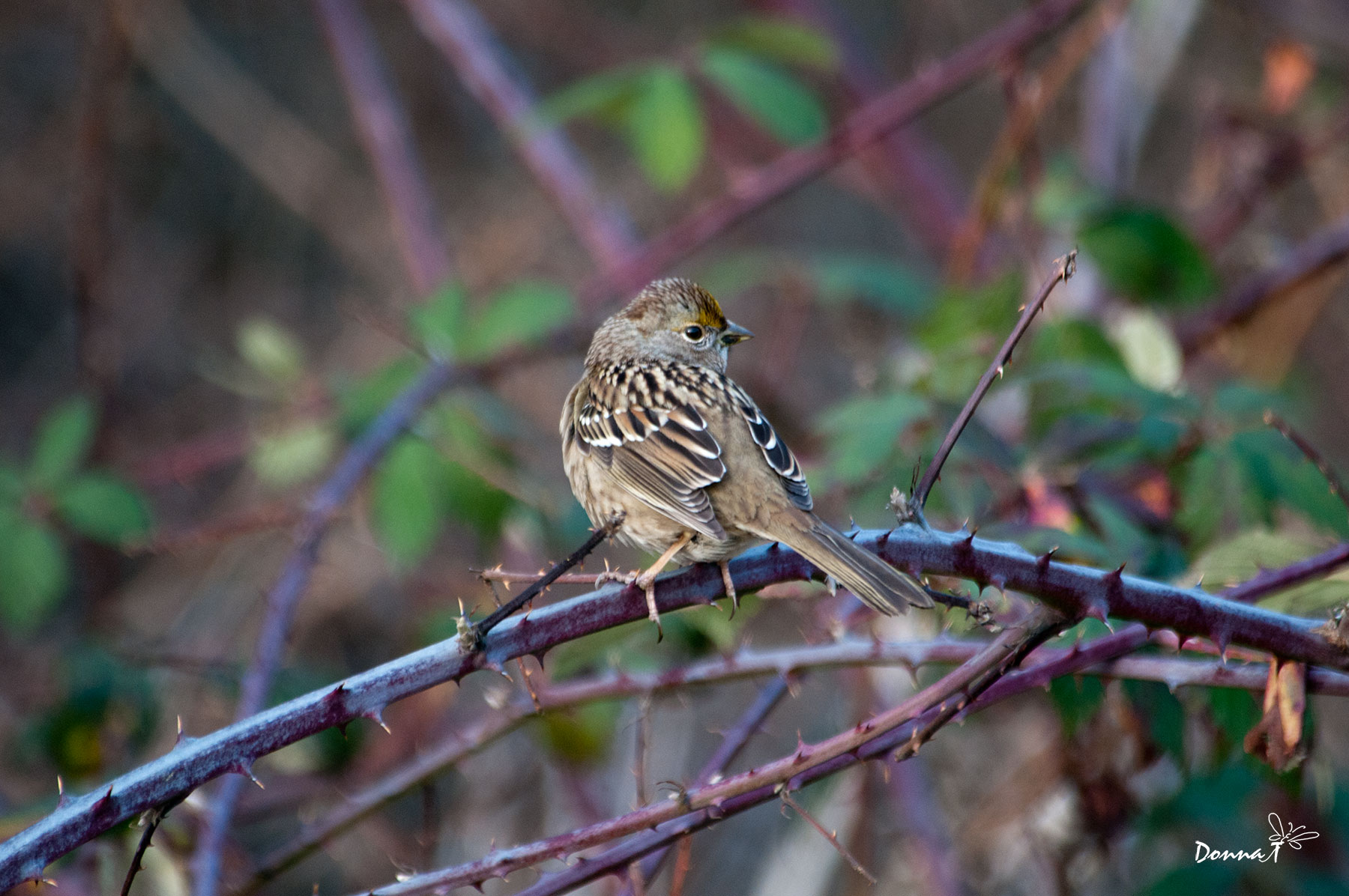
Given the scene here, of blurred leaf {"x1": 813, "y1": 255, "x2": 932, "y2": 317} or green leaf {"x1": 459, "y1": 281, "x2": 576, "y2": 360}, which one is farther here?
blurred leaf {"x1": 813, "y1": 255, "x2": 932, "y2": 317}

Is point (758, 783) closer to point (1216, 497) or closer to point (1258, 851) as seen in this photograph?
point (1216, 497)

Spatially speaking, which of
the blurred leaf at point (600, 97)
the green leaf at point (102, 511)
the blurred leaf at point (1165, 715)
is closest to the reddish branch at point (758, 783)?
the blurred leaf at point (1165, 715)

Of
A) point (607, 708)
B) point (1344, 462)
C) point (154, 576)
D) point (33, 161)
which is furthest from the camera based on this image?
point (33, 161)

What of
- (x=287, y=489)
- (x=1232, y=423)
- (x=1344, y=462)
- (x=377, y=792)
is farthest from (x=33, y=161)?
(x=1344, y=462)

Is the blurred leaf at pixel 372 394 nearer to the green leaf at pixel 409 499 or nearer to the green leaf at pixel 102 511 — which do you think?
the green leaf at pixel 409 499

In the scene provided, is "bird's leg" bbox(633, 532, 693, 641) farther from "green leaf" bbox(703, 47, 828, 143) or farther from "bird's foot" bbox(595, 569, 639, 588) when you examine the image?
"green leaf" bbox(703, 47, 828, 143)

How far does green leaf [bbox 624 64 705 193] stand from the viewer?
13.2 ft

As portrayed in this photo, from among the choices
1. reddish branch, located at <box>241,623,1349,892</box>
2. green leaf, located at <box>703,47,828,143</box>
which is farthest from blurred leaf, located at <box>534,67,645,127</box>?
reddish branch, located at <box>241,623,1349,892</box>

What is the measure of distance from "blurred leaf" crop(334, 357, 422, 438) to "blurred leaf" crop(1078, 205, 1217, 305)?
8.58ft

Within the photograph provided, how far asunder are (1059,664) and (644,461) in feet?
3.82

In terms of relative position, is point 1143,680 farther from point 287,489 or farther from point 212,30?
point 212,30

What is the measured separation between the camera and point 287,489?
6906 millimetres

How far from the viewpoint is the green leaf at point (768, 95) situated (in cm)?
405

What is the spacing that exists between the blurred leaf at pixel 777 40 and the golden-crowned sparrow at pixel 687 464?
100 centimetres
